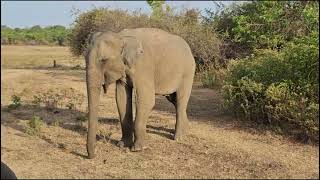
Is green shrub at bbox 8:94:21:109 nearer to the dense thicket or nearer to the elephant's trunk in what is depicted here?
the elephant's trunk

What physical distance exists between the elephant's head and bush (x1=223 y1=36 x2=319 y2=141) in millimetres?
2871

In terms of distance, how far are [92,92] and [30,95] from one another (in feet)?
22.2

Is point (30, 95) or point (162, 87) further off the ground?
point (162, 87)

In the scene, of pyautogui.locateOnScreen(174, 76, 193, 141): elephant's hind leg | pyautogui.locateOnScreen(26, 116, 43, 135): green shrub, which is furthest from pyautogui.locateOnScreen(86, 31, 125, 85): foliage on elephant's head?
pyautogui.locateOnScreen(26, 116, 43, 135): green shrub

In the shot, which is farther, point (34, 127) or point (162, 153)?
point (34, 127)

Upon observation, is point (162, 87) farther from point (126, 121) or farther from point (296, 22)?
point (296, 22)

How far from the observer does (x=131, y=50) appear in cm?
707

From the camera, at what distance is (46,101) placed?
11.6 meters

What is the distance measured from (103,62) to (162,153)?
170 cm

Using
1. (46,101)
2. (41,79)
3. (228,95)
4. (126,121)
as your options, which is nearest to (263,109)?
(228,95)

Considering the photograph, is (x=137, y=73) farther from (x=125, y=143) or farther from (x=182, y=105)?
(x=182, y=105)

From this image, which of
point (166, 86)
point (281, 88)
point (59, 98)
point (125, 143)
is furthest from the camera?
point (59, 98)

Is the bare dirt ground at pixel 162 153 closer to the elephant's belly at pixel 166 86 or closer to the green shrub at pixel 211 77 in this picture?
the elephant's belly at pixel 166 86

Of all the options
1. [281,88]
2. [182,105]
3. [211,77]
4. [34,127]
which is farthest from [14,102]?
[211,77]
